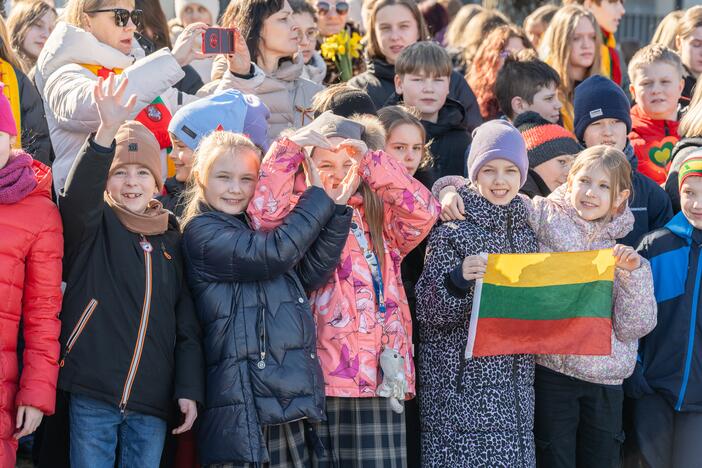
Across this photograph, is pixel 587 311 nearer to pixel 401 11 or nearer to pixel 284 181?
pixel 284 181

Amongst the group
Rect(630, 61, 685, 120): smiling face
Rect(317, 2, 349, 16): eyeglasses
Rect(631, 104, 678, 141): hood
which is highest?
Rect(317, 2, 349, 16): eyeglasses

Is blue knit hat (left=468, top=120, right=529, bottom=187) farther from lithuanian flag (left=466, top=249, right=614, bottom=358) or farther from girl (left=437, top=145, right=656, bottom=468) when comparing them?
lithuanian flag (left=466, top=249, right=614, bottom=358)

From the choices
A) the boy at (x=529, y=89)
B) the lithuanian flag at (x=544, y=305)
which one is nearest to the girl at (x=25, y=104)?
the lithuanian flag at (x=544, y=305)

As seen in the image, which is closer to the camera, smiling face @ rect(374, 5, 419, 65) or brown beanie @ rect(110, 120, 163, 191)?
brown beanie @ rect(110, 120, 163, 191)

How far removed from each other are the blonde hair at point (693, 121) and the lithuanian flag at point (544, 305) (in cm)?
152

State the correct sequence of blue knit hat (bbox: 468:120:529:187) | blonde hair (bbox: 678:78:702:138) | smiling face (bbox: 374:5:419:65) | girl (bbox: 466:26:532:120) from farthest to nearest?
1. girl (bbox: 466:26:532:120)
2. smiling face (bbox: 374:5:419:65)
3. blonde hair (bbox: 678:78:702:138)
4. blue knit hat (bbox: 468:120:529:187)

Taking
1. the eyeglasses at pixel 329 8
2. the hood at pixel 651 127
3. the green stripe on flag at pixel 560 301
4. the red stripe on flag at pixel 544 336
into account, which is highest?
the eyeglasses at pixel 329 8

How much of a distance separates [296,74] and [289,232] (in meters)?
2.09

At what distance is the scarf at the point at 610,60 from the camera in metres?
8.08

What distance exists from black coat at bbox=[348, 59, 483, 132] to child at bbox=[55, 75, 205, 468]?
2430mm

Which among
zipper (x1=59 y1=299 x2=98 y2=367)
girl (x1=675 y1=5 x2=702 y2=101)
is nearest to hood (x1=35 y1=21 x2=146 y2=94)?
zipper (x1=59 y1=299 x2=98 y2=367)

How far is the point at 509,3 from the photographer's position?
70.1ft

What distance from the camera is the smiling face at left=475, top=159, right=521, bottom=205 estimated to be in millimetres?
4934

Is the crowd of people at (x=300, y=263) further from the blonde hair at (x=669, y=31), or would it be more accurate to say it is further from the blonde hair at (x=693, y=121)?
the blonde hair at (x=669, y=31)
